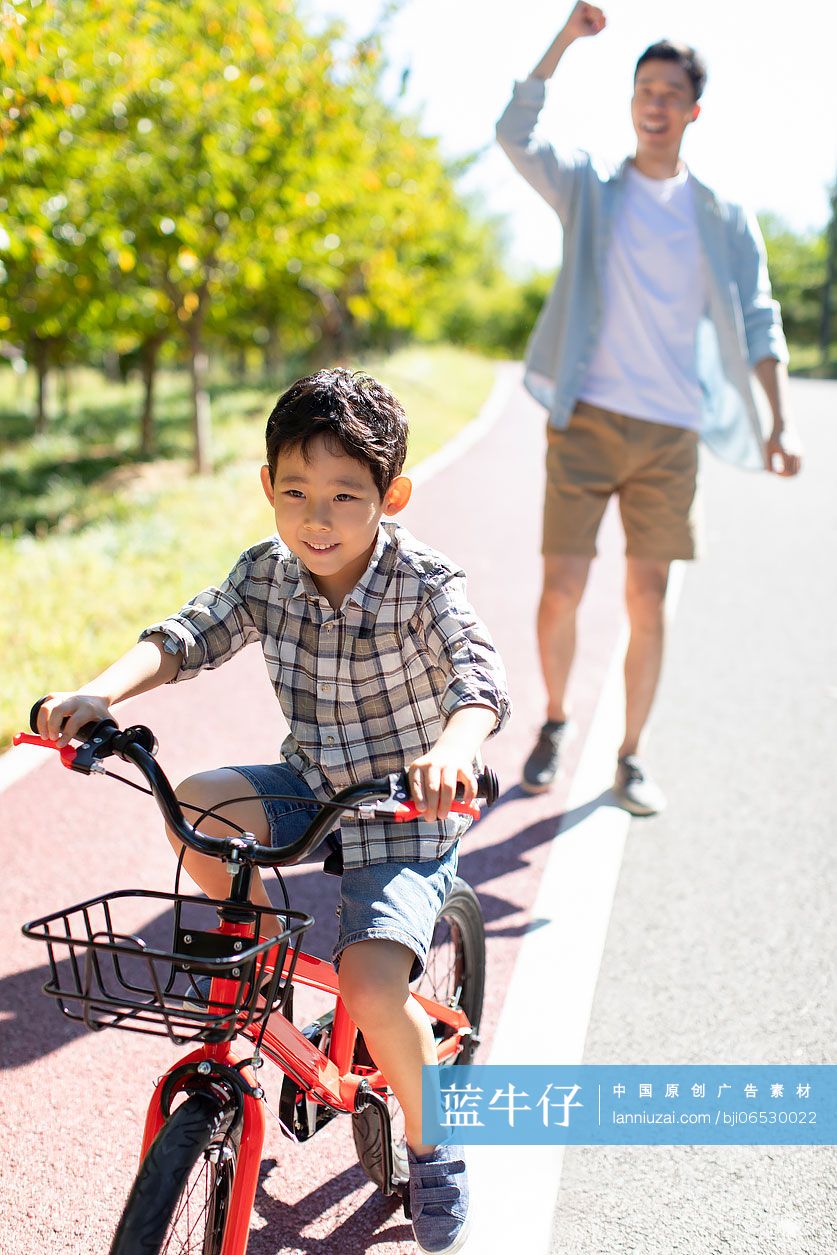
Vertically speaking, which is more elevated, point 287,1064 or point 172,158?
point 172,158

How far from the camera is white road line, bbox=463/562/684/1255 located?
8.18 feet

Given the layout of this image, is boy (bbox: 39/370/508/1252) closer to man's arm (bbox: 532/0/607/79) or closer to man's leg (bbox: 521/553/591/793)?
man's leg (bbox: 521/553/591/793)

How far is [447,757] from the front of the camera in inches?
74.9

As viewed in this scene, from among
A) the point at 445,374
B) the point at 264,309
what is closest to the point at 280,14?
the point at 445,374

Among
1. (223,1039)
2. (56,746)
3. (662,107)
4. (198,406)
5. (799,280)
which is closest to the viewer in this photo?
(223,1039)

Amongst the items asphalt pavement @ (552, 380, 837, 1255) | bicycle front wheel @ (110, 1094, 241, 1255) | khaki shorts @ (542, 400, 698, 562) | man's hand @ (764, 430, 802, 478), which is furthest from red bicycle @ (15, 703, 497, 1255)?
man's hand @ (764, 430, 802, 478)

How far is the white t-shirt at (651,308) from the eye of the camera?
4363 mm

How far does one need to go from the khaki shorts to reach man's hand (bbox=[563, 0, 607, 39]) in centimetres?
123

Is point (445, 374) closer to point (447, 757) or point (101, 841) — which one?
point (101, 841)

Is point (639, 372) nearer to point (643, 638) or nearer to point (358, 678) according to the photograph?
point (643, 638)

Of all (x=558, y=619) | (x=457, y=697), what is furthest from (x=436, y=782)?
(x=558, y=619)

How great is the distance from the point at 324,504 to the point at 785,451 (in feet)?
8.59

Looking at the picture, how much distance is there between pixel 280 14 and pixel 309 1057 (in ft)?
35.4

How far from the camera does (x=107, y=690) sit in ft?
7.19
